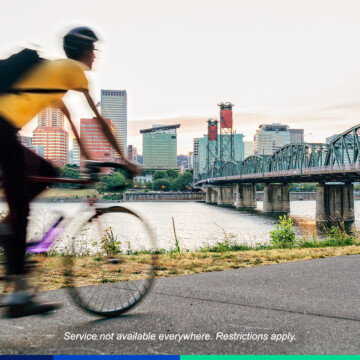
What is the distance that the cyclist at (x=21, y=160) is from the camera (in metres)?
2.93

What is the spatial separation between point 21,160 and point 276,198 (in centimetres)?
7697

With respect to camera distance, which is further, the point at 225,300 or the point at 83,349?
the point at 225,300

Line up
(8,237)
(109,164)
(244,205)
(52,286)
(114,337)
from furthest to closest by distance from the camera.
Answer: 1. (244,205)
2. (52,286)
3. (109,164)
4. (114,337)
5. (8,237)

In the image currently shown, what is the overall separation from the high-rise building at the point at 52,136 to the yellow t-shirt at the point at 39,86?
134mm

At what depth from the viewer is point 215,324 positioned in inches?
139

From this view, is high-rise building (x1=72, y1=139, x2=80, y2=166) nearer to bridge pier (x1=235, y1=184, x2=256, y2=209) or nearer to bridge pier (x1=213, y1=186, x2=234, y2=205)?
bridge pier (x1=235, y1=184, x2=256, y2=209)

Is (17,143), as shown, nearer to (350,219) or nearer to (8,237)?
(8,237)

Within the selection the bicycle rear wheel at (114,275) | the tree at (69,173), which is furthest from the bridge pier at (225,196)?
the tree at (69,173)

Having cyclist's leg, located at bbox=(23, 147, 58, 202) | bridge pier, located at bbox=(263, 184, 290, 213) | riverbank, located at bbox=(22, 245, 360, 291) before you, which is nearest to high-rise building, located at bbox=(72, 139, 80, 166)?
cyclist's leg, located at bbox=(23, 147, 58, 202)

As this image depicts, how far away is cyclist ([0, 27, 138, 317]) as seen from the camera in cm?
293

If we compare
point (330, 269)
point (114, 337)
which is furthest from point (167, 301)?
point (330, 269)

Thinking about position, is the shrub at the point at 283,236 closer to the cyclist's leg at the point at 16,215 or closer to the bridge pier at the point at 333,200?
the cyclist's leg at the point at 16,215

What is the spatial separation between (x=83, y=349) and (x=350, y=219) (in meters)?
53.0

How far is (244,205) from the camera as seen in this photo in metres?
91.8
